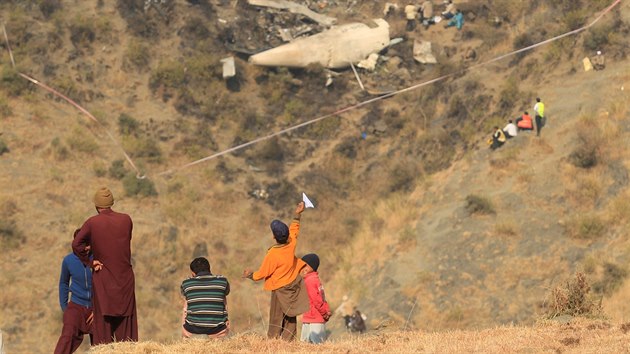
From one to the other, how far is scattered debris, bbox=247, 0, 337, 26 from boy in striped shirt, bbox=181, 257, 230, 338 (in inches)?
849

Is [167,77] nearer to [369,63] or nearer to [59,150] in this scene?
[59,150]

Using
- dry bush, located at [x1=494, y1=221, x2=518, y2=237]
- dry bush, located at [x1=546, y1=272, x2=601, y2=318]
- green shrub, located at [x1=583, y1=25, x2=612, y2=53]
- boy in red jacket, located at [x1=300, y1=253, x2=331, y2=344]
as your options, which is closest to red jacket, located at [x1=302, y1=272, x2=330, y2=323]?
boy in red jacket, located at [x1=300, y1=253, x2=331, y2=344]

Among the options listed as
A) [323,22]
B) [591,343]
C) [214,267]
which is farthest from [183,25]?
[591,343]

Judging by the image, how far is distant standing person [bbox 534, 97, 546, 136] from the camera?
83.4 feet

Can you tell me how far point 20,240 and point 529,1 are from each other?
16193 mm

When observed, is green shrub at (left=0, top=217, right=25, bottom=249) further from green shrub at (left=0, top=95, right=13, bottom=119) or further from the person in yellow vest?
the person in yellow vest

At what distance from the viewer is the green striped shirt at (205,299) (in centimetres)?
1071

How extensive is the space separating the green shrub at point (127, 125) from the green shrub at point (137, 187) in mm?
1634

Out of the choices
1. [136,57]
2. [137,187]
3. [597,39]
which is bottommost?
[137,187]

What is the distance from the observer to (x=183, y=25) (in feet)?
102

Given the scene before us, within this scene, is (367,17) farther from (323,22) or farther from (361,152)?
(361,152)

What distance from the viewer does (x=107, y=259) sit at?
405 inches

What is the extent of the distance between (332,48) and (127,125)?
21.4 ft

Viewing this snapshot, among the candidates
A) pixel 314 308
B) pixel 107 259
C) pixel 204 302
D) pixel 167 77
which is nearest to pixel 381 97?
pixel 167 77
